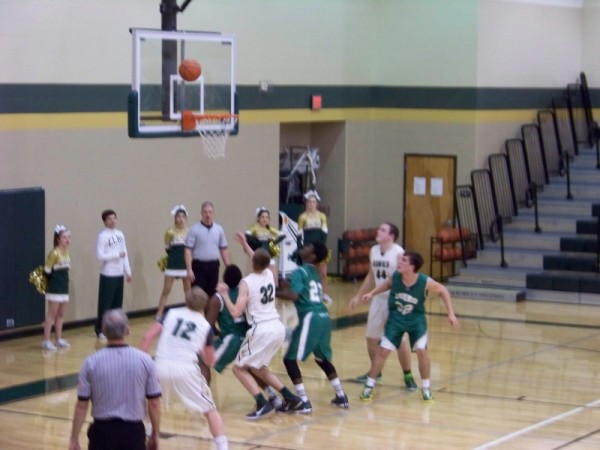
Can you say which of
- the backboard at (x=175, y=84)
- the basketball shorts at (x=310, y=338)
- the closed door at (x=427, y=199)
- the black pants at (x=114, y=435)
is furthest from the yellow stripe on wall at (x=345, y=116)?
the black pants at (x=114, y=435)

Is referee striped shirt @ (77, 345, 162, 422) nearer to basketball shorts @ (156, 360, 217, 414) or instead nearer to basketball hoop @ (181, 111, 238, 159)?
basketball shorts @ (156, 360, 217, 414)

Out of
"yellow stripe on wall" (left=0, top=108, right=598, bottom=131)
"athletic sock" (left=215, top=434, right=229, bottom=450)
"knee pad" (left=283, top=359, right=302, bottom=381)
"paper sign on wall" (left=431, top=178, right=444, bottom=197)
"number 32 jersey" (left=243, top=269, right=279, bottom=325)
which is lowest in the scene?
"athletic sock" (left=215, top=434, right=229, bottom=450)

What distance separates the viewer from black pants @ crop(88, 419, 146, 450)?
7488 millimetres

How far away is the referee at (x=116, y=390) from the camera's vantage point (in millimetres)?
7500

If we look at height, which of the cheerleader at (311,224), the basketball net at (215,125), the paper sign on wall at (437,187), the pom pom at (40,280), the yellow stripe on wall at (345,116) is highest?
the yellow stripe on wall at (345,116)

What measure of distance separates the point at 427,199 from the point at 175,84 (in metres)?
9.18

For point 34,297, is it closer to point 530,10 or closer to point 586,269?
point 586,269

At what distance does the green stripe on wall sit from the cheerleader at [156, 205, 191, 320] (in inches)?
75.3

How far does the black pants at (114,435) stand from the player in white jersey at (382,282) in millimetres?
5454

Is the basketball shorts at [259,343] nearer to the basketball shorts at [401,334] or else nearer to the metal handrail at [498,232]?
the basketball shorts at [401,334]

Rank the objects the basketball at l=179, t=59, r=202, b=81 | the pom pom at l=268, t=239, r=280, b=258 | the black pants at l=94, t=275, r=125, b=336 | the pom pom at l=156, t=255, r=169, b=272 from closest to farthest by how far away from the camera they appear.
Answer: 1. the basketball at l=179, t=59, r=202, b=81
2. the black pants at l=94, t=275, r=125, b=336
3. the pom pom at l=156, t=255, r=169, b=272
4. the pom pom at l=268, t=239, r=280, b=258

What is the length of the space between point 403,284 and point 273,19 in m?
9.08

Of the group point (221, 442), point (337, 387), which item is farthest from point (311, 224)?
point (221, 442)

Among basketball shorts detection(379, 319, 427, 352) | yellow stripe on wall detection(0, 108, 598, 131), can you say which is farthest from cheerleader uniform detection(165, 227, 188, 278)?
basketball shorts detection(379, 319, 427, 352)
